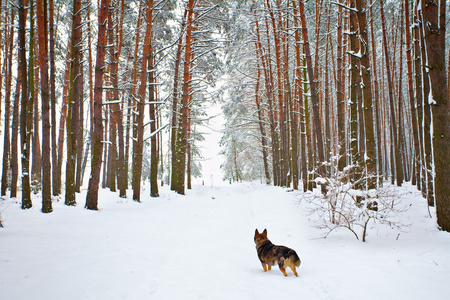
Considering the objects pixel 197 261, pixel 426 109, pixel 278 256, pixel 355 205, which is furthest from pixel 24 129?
pixel 426 109

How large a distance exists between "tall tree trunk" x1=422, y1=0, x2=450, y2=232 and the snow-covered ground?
0.67 metres

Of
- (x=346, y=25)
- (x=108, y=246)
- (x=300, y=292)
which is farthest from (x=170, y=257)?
(x=346, y=25)

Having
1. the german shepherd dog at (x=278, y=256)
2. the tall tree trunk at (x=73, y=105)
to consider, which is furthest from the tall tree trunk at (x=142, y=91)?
the german shepherd dog at (x=278, y=256)

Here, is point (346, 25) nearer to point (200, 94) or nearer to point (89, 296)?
point (200, 94)

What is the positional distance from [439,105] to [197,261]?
18.4 feet

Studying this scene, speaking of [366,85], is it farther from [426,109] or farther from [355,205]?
[355,205]

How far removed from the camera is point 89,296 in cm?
300

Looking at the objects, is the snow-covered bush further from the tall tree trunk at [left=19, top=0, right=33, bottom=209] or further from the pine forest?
the tall tree trunk at [left=19, top=0, right=33, bottom=209]

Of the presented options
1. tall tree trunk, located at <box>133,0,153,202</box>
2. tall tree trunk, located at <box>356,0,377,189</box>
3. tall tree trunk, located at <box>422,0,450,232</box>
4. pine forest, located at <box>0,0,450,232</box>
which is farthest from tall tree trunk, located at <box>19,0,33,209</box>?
tall tree trunk, located at <box>422,0,450,232</box>

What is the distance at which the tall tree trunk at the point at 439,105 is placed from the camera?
524 centimetres

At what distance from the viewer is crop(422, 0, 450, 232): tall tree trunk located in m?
5.24

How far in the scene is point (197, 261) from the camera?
4570 millimetres

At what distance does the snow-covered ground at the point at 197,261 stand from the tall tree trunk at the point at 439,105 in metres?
0.67

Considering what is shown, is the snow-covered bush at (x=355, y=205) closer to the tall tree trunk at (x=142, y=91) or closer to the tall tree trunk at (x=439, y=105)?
the tall tree trunk at (x=439, y=105)
